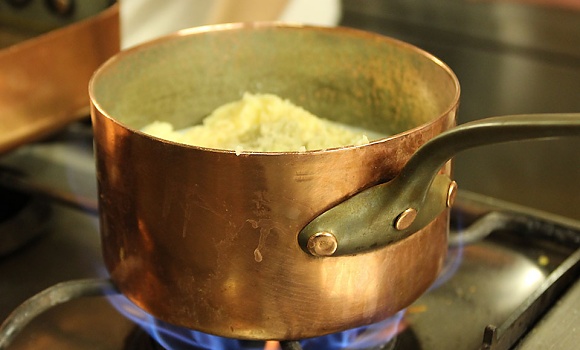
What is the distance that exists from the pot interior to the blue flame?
0.59ft

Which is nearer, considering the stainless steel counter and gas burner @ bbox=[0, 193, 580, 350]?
gas burner @ bbox=[0, 193, 580, 350]

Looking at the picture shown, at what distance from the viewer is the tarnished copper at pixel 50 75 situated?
27.5 inches

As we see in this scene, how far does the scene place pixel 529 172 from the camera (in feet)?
3.10

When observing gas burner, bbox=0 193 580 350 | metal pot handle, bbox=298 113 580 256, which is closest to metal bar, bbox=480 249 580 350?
gas burner, bbox=0 193 580 350

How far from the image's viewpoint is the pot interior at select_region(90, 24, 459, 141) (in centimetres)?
63

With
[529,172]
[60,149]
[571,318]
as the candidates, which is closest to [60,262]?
[60,149]

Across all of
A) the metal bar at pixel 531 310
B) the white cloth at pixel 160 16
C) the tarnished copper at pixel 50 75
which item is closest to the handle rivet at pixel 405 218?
the metal bar at pixel 531 310

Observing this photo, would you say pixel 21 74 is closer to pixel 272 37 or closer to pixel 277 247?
pixel 272 37

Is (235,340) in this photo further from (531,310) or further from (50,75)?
(50,75)

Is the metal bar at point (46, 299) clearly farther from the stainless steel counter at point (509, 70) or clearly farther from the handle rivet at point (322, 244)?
the stainless steel counter at point (509, 70)

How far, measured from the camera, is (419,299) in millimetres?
645

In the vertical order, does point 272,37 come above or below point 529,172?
above

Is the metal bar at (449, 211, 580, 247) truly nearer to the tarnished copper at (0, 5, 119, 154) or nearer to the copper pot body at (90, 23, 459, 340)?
the copper pot body at (90, 23, 459, 340)

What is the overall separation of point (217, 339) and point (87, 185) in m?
0.36
